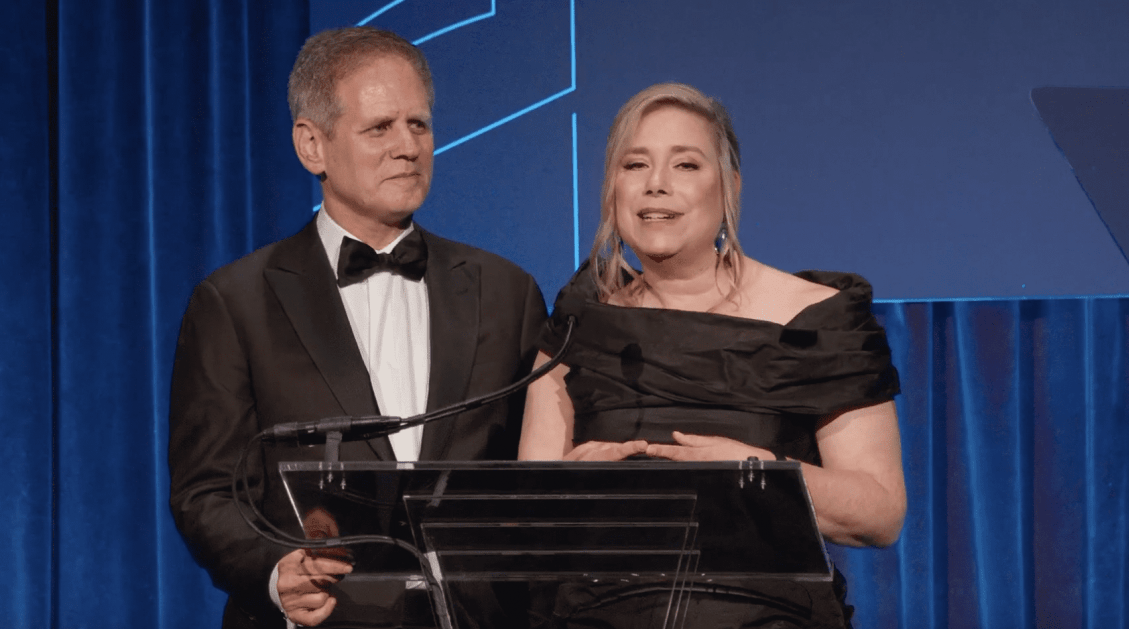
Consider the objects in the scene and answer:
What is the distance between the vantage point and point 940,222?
9.95 ft

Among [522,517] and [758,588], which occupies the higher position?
[522,517]

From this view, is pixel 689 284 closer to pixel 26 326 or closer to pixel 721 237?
pixel 721 237

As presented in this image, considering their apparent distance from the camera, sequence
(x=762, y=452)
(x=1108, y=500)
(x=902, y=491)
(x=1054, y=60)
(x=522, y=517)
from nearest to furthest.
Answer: (x=522, y=517)
(x=762, y=452)
(x=902, y=491)
(x=1054, y=60)
(x=1108, y=500)

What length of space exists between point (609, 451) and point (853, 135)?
189cm

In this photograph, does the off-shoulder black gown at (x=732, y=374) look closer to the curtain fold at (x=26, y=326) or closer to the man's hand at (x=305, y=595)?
the man's hand at (x=305, y=595)

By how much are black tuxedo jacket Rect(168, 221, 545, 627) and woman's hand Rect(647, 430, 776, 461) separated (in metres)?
0.53

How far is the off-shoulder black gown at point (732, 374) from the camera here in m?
1.65

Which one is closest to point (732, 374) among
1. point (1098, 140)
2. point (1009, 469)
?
point (1098, 140)

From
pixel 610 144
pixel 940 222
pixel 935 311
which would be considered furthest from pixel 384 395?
pixel 935 311

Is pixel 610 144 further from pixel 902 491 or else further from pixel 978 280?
pixel 978 280

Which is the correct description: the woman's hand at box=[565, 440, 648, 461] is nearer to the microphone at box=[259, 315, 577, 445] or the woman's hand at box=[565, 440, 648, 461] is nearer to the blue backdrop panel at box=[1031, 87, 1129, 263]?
the microphone at box=[259, 315, 577, 445]

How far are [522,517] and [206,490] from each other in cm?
87

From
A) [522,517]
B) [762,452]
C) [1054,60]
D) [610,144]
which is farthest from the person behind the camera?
[1054,60]

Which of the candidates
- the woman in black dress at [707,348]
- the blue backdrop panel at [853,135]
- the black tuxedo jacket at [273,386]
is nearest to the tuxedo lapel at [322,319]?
the black tuxedo jacket at [273,386]
